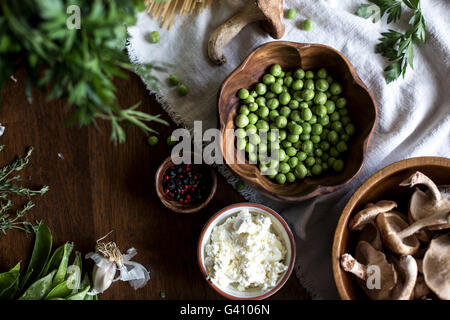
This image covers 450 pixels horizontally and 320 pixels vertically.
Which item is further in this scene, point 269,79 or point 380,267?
point 269,79

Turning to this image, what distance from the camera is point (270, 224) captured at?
1.83 metres

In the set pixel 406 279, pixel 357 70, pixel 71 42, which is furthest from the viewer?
pixel 357 70

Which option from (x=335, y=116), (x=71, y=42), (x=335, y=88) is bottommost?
(x=335, y=116)

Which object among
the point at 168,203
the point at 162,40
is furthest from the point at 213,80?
the point at 168,203

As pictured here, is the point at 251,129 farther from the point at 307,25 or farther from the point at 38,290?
the point at 38,290

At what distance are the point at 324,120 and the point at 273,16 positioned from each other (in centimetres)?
51

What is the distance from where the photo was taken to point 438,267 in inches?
62.2

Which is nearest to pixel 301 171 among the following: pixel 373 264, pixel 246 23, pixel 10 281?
pixel 373 264

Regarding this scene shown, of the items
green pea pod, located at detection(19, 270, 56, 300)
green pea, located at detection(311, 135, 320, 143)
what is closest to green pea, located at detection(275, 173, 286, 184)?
green pea, located at detection(311, 135, 320, 143)

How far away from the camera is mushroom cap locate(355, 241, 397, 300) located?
1.60m

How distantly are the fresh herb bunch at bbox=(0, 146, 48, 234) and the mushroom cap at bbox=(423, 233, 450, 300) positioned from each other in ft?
5.74

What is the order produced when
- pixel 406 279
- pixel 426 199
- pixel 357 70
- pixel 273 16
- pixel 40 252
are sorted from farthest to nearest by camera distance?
Result: pixel 40 252 → pixel 357 70 → pixel 273 16 → pixel 426 199 → pixel 406 279

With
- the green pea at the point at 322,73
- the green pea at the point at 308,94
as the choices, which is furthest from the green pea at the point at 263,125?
the green pea at the point at 322,73

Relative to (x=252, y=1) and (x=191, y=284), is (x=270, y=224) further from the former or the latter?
(x=252, y=1)
